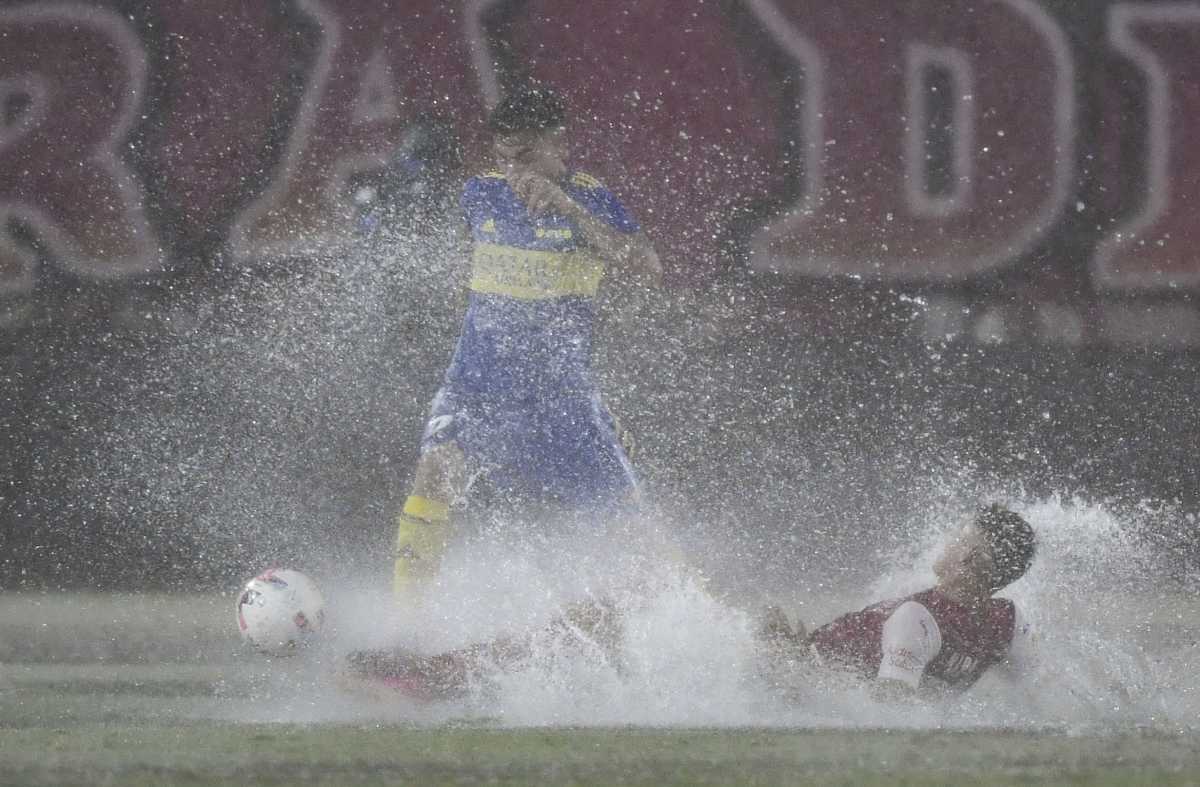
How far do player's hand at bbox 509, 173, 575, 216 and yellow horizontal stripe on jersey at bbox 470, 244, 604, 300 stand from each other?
0.13 metres

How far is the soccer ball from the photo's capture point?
14.5ft

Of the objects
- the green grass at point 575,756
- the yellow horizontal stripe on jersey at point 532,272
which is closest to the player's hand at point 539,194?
→ the yellow horizontal stripe on jersey at point 532,272

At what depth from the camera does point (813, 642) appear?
3.97 m

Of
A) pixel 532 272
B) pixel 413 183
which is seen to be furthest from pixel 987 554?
pixel 413 183

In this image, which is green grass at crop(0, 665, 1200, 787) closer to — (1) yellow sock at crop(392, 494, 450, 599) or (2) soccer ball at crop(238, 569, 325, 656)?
(2) soccer ball at crop(238, 569, 325, 656)

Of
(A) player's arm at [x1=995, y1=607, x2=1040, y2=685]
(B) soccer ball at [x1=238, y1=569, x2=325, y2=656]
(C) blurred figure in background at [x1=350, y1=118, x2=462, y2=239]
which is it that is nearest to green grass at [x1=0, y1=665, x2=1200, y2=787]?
(A) player's arm at [x1=995, y1=607, x2=1040, y2=685]

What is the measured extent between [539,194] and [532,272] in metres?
0.24

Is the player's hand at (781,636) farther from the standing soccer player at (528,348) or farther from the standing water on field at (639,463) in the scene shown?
the standing soccer player at (528,348)

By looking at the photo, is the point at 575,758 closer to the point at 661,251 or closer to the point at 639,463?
the point at 639,463

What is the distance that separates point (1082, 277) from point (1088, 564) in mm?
971

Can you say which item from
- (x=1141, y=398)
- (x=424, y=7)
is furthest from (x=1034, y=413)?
(x=424, y=7)

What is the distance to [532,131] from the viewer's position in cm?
479

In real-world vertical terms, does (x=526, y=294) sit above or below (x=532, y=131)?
below

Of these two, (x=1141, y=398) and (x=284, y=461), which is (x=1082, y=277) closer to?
(x=1141, y=398)
